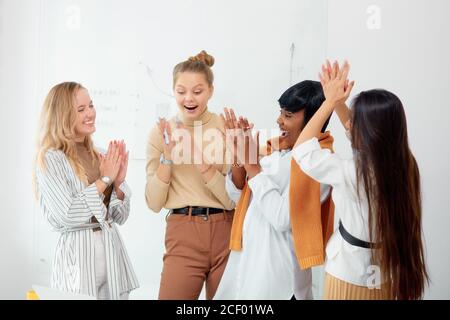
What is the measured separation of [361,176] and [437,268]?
1.18 metres

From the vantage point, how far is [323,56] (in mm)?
2229

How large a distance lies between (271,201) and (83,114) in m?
0.76

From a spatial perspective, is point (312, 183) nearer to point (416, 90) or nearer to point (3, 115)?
point (416, 90)

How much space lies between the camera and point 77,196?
1.75m

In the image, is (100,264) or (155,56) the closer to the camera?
(100,264)

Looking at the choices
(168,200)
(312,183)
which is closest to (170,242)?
(168,200)

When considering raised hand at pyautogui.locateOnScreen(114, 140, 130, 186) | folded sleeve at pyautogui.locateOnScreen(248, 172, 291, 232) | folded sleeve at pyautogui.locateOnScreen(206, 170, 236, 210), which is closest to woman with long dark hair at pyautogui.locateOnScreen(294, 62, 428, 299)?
folded sleeve at pyautogui.locateOnScreen(248, 172, 291, 232)

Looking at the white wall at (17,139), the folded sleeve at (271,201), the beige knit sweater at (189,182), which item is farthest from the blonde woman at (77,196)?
the white wall at (17,139)

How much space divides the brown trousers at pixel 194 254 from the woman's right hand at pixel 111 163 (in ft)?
0.94

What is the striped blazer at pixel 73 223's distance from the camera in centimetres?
173

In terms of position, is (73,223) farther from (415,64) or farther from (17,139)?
(415,64)

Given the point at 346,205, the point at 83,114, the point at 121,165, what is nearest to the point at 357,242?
the point at 346,205

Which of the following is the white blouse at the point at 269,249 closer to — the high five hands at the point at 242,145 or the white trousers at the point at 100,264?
the high five hands at the point at 242,145

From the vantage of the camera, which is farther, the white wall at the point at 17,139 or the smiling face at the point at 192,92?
the white wall at the point at 17,139
